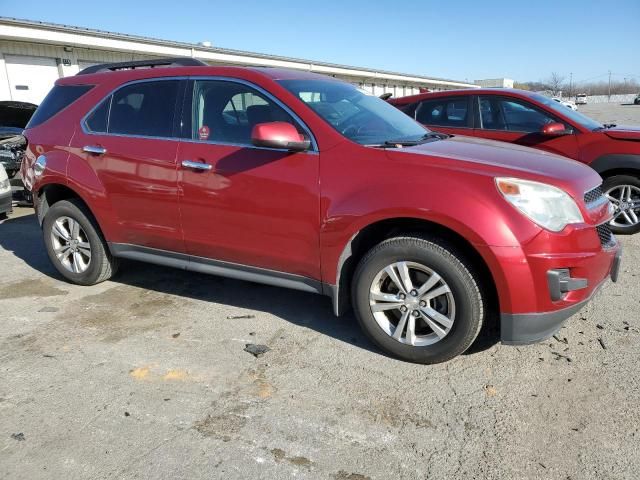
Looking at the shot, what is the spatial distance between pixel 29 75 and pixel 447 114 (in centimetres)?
1257

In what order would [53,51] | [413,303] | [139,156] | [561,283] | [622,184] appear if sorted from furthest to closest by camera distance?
[53,51] → [622,184] → [139,156] → [413,303] → [561,283]

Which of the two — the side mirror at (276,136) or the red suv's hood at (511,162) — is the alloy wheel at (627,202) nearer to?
the red suv's hood at (511,162)

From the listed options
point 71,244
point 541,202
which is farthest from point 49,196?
point 541,202

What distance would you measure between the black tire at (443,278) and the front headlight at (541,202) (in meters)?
0.44

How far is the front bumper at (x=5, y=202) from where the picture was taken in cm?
700

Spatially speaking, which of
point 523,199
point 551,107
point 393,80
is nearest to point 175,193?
point 523,199

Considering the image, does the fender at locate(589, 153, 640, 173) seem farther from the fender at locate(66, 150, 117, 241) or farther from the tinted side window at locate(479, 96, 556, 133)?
the fender at locate(66, 150, 117, 241)

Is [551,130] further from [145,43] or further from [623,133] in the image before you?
[145,43]

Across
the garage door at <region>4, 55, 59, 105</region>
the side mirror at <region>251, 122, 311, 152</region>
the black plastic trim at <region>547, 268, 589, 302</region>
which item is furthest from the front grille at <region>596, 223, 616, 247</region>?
the garage door at <region>4, 55, 59, 105</region>

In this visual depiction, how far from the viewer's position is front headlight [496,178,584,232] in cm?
276

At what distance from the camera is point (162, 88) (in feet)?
13.1

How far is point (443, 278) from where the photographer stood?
2.96 metres

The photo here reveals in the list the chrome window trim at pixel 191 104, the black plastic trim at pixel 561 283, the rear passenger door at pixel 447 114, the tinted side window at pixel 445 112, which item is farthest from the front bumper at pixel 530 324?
the tinted side window at pixel 445 112

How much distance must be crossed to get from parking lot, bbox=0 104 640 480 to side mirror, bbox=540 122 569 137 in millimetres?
2558
